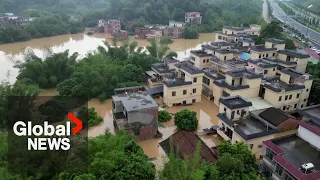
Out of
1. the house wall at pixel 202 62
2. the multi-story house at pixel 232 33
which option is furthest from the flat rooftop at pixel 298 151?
the multi-story house at pixel 232 33

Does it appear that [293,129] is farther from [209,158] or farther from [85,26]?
[85,26]

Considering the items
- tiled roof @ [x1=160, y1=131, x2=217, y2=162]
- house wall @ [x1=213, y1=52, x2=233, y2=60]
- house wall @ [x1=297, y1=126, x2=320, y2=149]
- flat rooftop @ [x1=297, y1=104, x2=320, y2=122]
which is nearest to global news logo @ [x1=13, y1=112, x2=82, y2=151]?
tiled roof @ [x1=160, y1=131, x2=217, y2=162]

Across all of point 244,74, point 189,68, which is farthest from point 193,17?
point 244,74

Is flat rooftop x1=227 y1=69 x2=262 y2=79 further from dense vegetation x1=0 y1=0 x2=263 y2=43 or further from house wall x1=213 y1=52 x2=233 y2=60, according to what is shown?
dense vegetation x1=0 y1=0 x2=263 y2=43

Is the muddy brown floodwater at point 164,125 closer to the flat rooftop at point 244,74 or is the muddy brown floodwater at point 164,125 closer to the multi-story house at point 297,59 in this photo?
the flat rooftop at point 244,74

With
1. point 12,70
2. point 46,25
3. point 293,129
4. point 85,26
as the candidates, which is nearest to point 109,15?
point 85,26

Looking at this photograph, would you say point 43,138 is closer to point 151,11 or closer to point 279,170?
point 279,170
